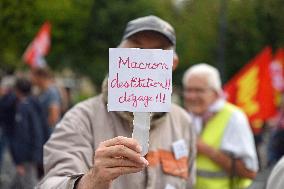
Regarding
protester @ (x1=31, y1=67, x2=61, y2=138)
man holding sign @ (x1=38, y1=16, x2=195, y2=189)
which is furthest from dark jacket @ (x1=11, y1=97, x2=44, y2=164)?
man holding sign @ (x1=38, y1=16, x2=195, y2=189)

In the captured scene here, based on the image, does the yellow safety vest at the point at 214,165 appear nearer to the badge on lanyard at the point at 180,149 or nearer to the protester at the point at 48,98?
the badge on lanyard at the point at 180,149

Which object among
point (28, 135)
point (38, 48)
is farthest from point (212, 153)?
point (38, 48)

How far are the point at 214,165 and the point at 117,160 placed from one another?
97.2 inches

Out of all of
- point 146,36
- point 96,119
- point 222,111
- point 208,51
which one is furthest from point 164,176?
point 208,51

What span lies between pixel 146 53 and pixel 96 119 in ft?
2.22

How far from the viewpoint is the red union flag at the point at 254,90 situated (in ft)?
27.7

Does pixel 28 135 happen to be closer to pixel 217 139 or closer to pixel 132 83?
pixel 217 139

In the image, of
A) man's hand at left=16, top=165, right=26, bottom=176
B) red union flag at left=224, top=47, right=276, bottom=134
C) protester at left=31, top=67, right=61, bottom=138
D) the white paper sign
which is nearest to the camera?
the white paper sign

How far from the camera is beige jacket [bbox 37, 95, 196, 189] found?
2643 mm

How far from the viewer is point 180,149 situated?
117 inches

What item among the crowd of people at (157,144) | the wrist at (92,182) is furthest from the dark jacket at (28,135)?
the wrist at (92,182)

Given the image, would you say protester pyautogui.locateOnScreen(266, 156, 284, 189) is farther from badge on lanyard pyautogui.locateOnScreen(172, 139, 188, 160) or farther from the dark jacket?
the dark jacket

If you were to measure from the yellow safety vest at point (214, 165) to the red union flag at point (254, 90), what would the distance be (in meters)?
3.74

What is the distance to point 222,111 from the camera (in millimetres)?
4566
